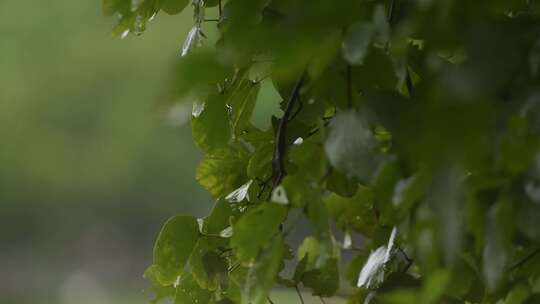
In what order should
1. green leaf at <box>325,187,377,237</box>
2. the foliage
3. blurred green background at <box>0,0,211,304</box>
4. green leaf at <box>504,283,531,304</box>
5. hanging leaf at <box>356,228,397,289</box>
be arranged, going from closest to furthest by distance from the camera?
the foliage, green leaf at <box>504,283,531,304</box>, hanging leaf at <box>356,228,397,289</box>, green leaf at <box>325,187,377,237</box>, blurred green background at <box>0,0,211,304</box>

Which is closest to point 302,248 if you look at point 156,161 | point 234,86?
point 234,86

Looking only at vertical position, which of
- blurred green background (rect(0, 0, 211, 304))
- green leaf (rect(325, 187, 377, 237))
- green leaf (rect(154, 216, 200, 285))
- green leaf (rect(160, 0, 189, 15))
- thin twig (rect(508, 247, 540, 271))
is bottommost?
blurred green background (rect(0, 0, 211, 304))

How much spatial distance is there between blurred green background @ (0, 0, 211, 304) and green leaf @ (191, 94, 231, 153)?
331 cm

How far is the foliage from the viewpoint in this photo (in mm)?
243

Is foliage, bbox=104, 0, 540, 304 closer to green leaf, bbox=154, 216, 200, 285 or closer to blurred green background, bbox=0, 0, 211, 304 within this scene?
green leaf, bbox=154, 216, 200, 285

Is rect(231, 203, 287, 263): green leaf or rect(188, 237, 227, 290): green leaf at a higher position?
rect(231, 203, 287, 263): green leaf

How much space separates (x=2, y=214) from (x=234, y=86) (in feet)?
12.9

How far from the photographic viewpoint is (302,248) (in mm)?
646

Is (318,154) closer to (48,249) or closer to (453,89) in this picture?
(453,89)

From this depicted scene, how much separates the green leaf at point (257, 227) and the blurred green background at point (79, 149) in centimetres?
349

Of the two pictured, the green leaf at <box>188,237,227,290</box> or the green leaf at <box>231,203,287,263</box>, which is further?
the green leaf at <box>188,237,227,290</box>

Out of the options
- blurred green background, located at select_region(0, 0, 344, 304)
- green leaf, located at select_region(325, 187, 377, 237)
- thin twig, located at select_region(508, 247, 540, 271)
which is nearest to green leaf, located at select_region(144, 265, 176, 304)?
green leaf, located at select_region(325, 187, 377, 237)

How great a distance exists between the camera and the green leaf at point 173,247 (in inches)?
19.5

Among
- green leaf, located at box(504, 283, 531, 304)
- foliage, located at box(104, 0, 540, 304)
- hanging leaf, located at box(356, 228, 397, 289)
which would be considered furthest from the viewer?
hanging leaf, located at box(356, 228, 397, 289)
